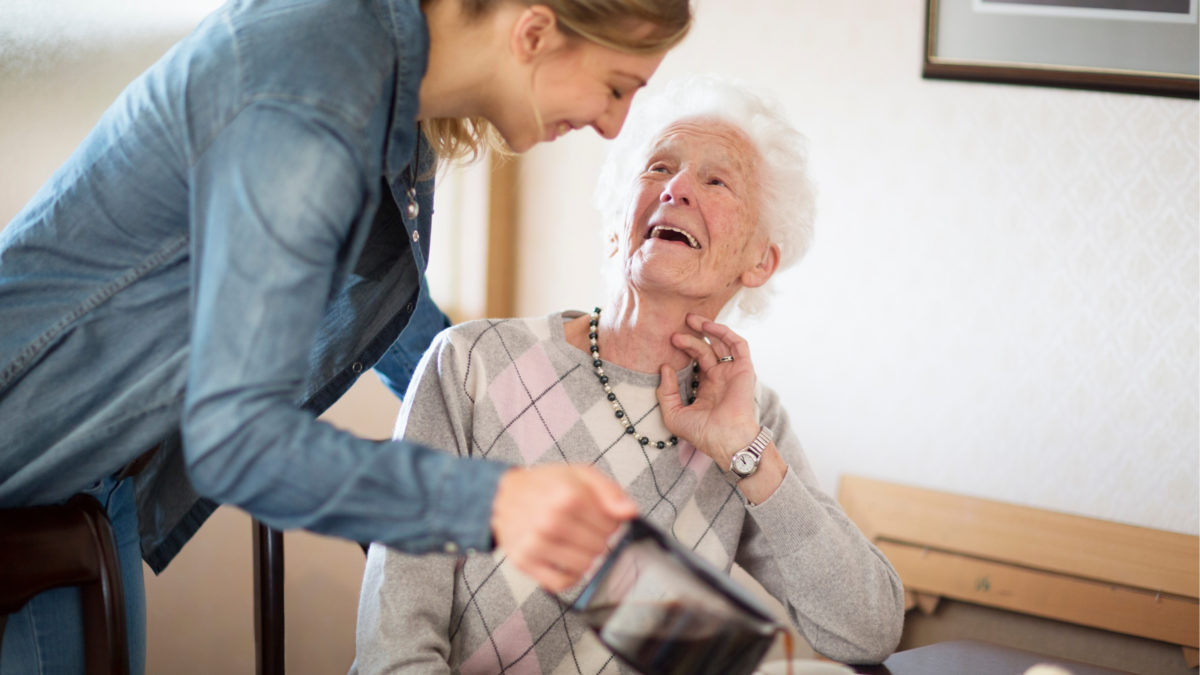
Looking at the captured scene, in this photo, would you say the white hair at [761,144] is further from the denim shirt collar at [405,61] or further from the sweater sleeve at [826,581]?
the denim shirt collar at [405,61]

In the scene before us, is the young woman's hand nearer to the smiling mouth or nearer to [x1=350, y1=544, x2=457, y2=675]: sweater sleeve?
[x1=350, y1=544, x2=457, y2=675]: sweater sleeve

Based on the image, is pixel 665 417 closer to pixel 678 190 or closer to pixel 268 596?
pixel 678 190

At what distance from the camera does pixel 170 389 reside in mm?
886

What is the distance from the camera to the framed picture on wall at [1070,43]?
1963 mm

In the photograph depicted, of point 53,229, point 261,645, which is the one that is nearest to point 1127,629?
point 261,645

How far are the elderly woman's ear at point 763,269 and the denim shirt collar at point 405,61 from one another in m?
0.79

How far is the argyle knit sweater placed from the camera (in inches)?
46.4

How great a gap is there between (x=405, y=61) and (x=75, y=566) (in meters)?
0.59

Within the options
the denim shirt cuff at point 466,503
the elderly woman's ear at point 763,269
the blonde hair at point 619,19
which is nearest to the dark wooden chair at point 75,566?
the denim shirt cuff at point 466,503

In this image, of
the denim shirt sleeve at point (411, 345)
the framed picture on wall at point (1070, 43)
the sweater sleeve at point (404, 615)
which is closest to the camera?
the sweater sleeve at point (404, 615)

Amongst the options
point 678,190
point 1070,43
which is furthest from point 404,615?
point 1070,43

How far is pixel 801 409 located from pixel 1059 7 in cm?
103

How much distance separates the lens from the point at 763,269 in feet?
5.00

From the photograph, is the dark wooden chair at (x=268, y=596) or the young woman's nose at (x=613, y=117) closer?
the young woman's nose at (x=613, y=117)
